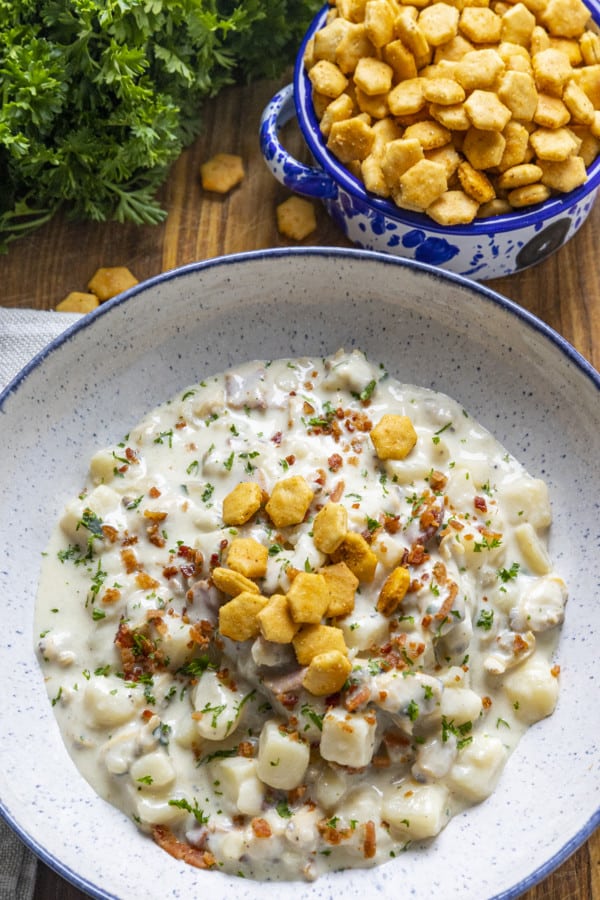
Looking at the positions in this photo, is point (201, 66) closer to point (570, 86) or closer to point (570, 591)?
point (570, 86)

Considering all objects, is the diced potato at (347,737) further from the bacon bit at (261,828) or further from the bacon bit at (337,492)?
the bacon bit at (337,492)

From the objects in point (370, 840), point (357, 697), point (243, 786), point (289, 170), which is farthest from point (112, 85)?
point (370, 840)

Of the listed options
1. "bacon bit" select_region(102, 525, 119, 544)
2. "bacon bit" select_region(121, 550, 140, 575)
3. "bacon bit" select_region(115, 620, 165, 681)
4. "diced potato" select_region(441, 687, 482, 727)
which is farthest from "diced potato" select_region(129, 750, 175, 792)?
"diced potato" select_region(441, 687, 482, 727)

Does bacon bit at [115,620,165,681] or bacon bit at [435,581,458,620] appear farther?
bacon bit at [115,620,165,681]

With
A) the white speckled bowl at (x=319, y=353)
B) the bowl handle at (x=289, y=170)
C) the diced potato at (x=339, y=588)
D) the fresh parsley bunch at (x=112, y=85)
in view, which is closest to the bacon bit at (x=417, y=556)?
the diced potato at (x=339, y=588)

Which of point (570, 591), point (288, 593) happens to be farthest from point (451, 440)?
point (288, 593)

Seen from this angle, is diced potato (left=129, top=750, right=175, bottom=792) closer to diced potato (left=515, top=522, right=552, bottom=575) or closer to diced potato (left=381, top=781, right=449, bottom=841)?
diced potato (left=381, top=781, right=449, bottom=841)
